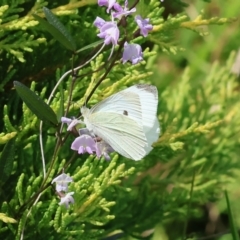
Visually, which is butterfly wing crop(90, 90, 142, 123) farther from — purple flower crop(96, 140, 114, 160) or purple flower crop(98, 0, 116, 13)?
purple flower crop(98, 0, 116, 13)

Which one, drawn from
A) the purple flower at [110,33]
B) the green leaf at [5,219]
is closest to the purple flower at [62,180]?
the green leaf at [5,219]

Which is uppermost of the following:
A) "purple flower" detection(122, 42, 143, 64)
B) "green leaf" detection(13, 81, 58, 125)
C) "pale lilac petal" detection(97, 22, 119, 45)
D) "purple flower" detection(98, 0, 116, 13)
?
"purple flower" detection(98, 0, 116, 13)

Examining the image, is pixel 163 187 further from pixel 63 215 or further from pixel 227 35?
pixel 227 35

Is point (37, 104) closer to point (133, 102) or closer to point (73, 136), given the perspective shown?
point (133, 102)

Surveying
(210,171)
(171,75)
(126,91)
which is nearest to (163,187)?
(210,171)

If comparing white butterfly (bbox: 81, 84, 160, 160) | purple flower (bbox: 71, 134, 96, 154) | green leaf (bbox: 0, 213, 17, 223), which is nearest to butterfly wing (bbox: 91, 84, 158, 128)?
white butterfly (bbox: 81, 84, 160, 160)

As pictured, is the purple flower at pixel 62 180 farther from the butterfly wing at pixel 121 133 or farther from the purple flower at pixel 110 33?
the purple flower at pixel 110 33

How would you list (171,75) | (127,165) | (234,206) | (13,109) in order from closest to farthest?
(13,109)
(127,165)
(234,206)
(171,75)
